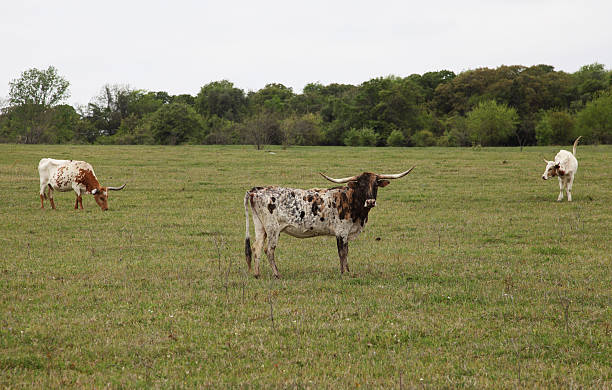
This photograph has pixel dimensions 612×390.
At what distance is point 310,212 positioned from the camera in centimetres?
1071

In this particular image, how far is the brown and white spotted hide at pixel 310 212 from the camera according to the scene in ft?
34.7

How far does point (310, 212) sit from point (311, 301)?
90.4 inches

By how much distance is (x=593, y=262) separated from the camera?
11484 millimetres

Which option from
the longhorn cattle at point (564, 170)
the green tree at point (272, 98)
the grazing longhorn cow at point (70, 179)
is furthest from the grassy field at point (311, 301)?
the green tree at point (272, 98)

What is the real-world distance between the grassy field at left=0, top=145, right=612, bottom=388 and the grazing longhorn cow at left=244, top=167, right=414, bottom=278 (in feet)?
2.37

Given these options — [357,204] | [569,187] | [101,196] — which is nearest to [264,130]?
[101,196]

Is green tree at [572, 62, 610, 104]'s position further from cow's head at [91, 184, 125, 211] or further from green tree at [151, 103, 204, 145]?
cow's head at [91, 184, 125, 211]

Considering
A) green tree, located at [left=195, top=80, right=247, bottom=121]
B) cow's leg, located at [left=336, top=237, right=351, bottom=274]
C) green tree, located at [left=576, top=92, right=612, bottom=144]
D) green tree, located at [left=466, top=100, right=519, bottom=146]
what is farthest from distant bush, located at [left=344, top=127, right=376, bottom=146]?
cow's leg, located at [left=336, top=237, right=351, bottom=274]

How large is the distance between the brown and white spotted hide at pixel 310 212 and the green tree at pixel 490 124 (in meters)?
58.1

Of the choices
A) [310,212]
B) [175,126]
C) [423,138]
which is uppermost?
[175,126]

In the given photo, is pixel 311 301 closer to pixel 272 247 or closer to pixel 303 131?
pixel 272 247

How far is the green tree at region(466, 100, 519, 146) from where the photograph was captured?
6512 cm

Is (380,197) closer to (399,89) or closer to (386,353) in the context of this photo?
(386,353)

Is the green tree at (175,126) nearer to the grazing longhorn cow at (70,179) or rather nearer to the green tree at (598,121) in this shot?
the green tree at (598,121)
